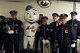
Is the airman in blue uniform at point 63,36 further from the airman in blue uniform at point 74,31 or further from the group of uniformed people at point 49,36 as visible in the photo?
the airman in blue uniform at point 74,31

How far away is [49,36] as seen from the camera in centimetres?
511

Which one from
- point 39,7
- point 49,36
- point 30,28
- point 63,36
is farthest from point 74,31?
point 39,7

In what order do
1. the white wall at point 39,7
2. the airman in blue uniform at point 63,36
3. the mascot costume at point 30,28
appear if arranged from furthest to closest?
the white wall at point 39,7, the mascot costume at point 30,28, the airman in blue uniform at point 63,36

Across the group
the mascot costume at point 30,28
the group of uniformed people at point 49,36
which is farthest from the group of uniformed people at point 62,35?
the mascot costume at point 30,28

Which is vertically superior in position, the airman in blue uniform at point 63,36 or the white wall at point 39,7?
the white wall at point 39,7

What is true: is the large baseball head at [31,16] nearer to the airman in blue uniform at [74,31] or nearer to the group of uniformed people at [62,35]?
the group of uniformed people at [62,35]

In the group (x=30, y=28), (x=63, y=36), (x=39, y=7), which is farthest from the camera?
(x=39, y=7)

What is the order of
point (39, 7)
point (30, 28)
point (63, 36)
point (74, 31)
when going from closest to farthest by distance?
point (63, 36), point (30, 28), point (74, 31), point (39, 7)

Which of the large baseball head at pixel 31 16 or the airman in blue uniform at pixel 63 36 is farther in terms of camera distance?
the large baseball head at pixel 31 16

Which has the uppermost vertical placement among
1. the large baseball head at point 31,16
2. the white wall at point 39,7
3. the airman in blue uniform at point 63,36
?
the white wall at point 39,7

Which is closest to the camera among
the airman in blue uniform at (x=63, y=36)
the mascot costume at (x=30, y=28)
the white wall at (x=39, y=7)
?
the airman in blue uniform at (x=63, y=36)

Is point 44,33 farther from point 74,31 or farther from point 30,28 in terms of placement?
point 74,31

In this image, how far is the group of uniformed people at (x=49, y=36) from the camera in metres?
4.94

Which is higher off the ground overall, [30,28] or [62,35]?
[30,28]
